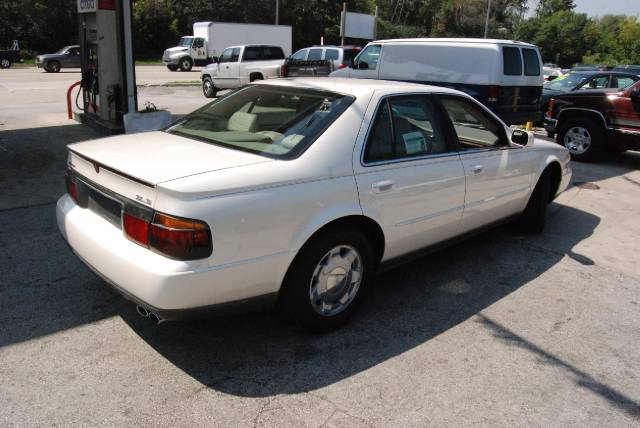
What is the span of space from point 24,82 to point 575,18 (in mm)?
67924

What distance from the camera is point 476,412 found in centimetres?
295

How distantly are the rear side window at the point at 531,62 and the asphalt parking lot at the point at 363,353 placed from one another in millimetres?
6928

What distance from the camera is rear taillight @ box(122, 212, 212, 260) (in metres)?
2.77

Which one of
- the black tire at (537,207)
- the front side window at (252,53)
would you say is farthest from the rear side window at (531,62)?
the front side window at (252,53)

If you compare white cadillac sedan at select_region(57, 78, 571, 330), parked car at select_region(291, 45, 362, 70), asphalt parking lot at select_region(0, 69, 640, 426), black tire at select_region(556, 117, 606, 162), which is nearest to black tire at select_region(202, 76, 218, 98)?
parked car at select_region(291, 45, 362, 70)

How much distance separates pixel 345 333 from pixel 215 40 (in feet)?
109

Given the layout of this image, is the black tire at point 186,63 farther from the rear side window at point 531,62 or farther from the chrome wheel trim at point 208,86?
the rear side window at point 531,62

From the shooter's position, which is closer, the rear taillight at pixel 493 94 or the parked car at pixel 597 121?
the parked car at pixel 597 121

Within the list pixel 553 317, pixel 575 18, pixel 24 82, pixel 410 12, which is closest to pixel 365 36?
pixel 24 82

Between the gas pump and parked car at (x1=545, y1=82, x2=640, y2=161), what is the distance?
8278mm

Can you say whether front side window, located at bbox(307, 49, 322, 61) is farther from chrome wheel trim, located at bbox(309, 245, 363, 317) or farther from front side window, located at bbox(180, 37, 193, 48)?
front side window, located at bbox(180, 37, 193, 48)

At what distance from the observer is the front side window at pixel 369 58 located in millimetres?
13039

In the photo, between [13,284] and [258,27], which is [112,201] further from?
[258,27]

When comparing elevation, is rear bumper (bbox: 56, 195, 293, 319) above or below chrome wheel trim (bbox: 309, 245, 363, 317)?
above
